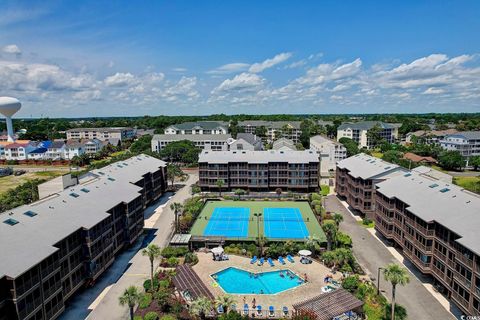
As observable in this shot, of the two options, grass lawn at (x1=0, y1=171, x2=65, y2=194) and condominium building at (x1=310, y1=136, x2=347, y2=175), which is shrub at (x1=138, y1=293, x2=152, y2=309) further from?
grass lawn at (x1=0, y1=171, x2=65, y2=194)

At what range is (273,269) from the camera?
49875 mm

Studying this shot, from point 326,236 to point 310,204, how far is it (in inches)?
876

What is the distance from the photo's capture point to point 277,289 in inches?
1773

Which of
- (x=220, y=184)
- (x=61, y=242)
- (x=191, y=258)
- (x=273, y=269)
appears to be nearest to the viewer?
(x=61, y=242)

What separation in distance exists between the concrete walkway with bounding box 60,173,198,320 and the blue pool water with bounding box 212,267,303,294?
37.4 ft

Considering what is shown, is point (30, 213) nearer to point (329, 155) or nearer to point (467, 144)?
point (329, 155)

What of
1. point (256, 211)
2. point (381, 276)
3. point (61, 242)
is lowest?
point (381, 276)

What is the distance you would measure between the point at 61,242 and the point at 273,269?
2920 cm

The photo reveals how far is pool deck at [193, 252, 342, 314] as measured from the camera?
137 ft

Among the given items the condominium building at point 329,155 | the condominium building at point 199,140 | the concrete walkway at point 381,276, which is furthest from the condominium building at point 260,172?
the condominium building at point 199,140

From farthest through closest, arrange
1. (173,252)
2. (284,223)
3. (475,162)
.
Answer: (475,162), (284,223), (173,252)

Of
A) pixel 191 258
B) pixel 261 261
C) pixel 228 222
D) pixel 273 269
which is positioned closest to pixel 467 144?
pixel 228 222

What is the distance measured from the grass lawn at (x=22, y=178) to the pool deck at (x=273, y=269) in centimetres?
8454

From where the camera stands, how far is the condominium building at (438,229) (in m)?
35.5
